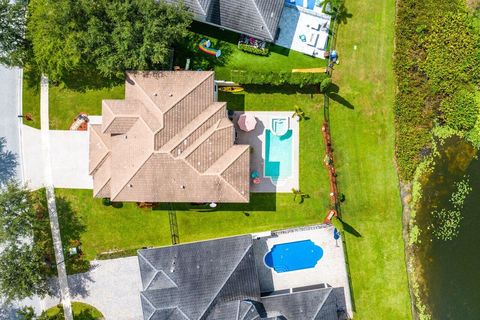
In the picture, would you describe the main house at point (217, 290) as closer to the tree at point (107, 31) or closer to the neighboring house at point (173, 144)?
the neighboring house at point (173, 144)

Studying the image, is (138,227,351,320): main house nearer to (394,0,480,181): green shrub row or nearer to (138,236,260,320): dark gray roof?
(138,236,260,320): dark gray roof

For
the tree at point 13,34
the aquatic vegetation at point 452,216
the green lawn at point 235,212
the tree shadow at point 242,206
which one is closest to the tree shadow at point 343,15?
the green lawn at point 235,212

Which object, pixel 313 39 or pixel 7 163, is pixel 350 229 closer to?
pixel 313 39

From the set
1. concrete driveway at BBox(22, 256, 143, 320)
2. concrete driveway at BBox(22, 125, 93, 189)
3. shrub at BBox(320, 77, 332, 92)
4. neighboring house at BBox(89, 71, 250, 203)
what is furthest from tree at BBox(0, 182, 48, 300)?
shrub at BBox(320, 77, 332, 92)

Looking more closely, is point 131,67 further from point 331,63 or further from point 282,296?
point 282,296

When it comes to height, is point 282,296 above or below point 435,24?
below

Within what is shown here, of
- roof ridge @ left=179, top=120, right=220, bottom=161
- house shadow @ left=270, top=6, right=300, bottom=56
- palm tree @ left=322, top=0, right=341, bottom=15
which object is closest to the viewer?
roof ridge @ left=179, top=120, right=220, bottom=161

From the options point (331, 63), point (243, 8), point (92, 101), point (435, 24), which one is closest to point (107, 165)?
point (92, 101)
